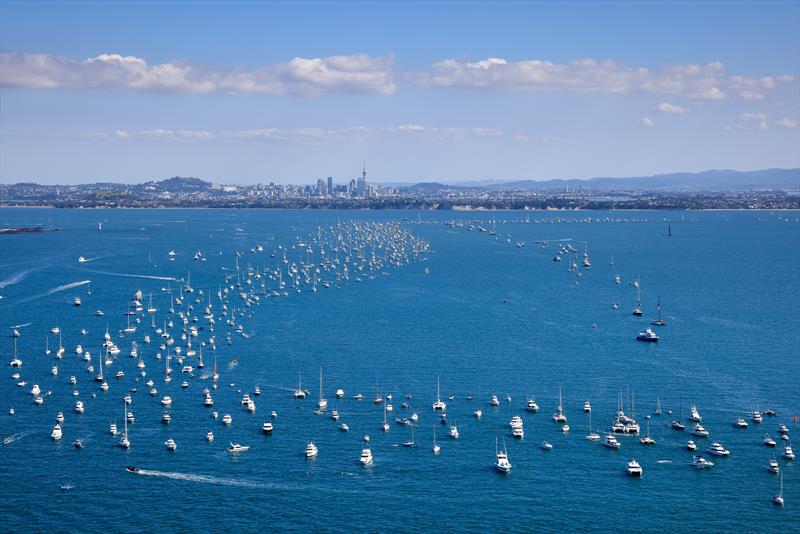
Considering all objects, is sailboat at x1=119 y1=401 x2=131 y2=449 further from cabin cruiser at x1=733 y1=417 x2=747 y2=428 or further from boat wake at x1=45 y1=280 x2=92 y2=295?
boat wake at x1=45 y1=280 x2=92 y2=295

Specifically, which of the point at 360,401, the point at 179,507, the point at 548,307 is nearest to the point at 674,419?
the point at 360,401

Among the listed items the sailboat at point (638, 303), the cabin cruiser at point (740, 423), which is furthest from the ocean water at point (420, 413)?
the sailboat at point (638, 303)

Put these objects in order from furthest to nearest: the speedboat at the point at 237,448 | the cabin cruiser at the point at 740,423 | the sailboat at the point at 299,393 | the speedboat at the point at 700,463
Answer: the sailboat at the point at 299,393 < the cabin cruiser at the point at 740,423 < the speedboat at the point at 237,448 < the speedboat at the point at 700,463

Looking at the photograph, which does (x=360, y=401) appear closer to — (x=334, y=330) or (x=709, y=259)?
(x=334, y=330)

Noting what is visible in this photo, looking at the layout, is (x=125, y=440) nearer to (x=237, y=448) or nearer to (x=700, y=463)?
(x=237, y=448)

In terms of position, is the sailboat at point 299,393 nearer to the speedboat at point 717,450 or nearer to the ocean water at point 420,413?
the ocean water at point 420,413

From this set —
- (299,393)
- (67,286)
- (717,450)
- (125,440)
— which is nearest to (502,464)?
(717,450)

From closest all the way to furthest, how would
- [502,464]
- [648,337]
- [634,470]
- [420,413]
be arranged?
[634,470], [502,464], [420,413], [648,337]
